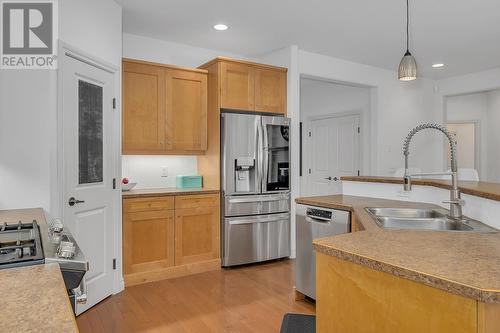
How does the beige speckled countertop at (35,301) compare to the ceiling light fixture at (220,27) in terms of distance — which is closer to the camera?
the beige speckled countertop at (35,301)

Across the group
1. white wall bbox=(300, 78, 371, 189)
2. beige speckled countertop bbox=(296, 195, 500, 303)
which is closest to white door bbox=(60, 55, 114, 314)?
beige speckled countertop bbox=(296, 195, 500, 303)

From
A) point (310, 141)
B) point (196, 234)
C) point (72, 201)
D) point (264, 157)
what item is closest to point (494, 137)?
point (310, 141)

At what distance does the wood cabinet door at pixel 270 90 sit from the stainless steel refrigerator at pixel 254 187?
0.75 feet

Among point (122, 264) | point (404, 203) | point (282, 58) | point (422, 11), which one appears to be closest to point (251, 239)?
point (122, 264)

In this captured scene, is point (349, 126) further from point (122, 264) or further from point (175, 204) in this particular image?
point (122, 264)

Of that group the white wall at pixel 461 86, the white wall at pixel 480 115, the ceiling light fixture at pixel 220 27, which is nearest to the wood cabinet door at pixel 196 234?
the ceiling light fixture at pixel 220 27

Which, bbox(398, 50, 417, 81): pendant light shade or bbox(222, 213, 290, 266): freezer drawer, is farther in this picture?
bbox(222, 213, 290, 266): freezer drawer

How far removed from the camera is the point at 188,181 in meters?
4.20

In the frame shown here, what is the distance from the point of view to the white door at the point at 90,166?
2686 millimetres

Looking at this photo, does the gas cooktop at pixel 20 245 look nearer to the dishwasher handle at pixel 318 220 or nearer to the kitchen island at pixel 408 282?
the kitchen island at pixel 408 282

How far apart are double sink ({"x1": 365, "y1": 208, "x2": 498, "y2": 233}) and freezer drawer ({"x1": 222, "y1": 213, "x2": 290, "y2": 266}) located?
1892mm

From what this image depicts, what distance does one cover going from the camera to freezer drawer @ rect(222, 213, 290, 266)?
400 centimetres

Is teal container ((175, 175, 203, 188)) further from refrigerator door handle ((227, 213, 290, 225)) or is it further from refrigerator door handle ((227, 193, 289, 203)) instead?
refrigerator door handle ((227, 213, 290, 225))

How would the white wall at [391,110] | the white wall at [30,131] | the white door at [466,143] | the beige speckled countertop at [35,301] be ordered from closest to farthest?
the beige speckled countertop at [35,301] → the white wall at [30,131] → the white wall at [391,110] → the white door at [466,143]
